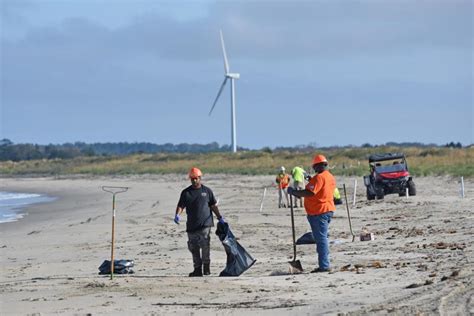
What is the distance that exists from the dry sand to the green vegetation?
57.8ft

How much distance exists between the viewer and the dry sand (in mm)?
11375

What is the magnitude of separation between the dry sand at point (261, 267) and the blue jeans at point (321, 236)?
296mm

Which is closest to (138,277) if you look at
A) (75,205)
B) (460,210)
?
(460,210)

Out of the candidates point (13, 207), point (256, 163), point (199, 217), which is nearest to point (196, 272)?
point (199, 217)

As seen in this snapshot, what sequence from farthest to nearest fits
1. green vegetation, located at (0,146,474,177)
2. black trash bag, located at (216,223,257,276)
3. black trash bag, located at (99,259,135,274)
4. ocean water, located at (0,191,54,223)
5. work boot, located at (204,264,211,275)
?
green vegetation, located at (0,146,474,177), ocean water, located at (0,191,54,223), black trash bag, located at (99,259,135,274), work boot, located at (204,264,211,275), black trash bag, located at (216,223,257,276)

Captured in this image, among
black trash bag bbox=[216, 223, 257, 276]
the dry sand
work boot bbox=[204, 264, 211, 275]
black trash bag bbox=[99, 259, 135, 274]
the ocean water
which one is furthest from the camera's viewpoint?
the ocean water

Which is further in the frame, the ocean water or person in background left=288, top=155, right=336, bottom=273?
the ocean water

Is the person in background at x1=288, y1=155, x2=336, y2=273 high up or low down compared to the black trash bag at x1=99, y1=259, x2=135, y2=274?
up

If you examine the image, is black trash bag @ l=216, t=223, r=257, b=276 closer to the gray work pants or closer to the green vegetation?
the gray work pants

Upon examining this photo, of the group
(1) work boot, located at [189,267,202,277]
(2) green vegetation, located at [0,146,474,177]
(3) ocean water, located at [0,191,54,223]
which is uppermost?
(2) green vegetation, located at [0,146,474,177]

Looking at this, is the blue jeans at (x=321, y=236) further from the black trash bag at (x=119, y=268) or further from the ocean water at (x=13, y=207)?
the ocean water at (x=13, y=207)

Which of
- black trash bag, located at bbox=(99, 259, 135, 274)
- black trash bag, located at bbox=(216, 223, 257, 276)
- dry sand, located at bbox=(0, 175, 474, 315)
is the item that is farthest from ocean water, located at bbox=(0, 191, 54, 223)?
black trash bag, located at bbox=(216, 223, 257, 276)

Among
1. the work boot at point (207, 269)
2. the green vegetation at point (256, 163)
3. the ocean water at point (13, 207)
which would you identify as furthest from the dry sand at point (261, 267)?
the green vegetation at point (256, 163)

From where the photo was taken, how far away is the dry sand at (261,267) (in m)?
11.4
